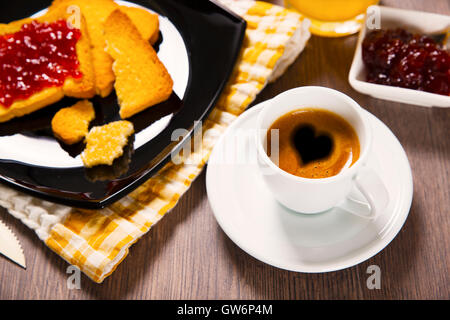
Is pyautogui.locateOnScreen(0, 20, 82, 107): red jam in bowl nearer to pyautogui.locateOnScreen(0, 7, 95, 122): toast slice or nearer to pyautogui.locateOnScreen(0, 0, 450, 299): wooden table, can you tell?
pyautogui.locateOnScreen(0, 7, 95, 122): toast slice

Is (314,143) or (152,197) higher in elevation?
(314,143)

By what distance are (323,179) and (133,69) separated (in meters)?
0.70

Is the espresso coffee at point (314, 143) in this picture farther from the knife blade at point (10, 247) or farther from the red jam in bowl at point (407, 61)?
the knife blade at point (10, 247)

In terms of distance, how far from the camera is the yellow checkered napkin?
106 centimetres

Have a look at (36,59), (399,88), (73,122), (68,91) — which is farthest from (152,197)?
(399,88)

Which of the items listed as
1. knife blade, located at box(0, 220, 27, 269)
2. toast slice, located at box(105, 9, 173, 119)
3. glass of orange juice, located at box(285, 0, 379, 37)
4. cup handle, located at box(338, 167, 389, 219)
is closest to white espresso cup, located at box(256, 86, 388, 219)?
cup handle, located at box(338, 167, 389, 219)

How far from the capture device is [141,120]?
1235mm

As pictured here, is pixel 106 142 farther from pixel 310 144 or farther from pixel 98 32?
pixel 310 144

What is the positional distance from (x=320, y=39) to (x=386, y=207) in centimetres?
75

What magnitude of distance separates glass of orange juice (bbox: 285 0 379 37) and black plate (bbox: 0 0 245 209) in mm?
260

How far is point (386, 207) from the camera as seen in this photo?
3.19 feet

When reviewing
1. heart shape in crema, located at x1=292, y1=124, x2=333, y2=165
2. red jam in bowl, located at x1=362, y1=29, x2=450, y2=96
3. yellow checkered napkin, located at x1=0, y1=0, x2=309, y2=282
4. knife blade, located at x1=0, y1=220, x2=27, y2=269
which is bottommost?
knife blade, located at x1=0, y1=220, x2=27, y2=269

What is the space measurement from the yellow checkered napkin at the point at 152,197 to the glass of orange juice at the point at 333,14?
0.08 metres

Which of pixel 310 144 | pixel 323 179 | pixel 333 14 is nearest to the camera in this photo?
pixel 323 179
